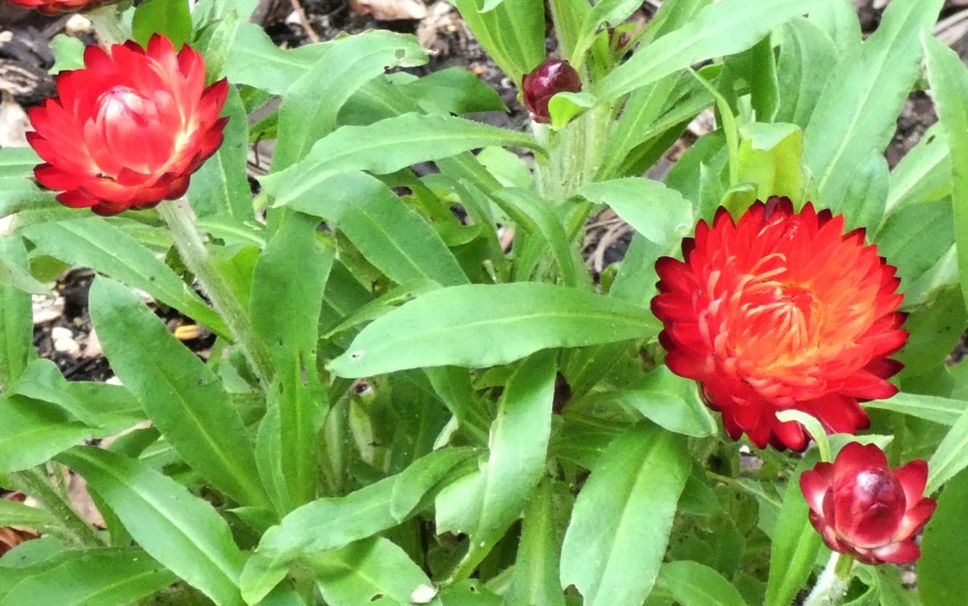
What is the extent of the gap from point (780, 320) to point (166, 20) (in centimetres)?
76

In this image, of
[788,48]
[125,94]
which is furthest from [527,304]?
[788,48]

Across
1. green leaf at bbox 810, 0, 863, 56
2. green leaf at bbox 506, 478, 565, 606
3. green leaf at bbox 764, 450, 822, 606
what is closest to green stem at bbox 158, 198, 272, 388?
green leaf at bbox 506, 478, 565, 606

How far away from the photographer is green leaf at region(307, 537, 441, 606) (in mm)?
917

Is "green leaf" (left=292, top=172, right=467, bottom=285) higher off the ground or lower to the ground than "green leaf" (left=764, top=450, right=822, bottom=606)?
higher

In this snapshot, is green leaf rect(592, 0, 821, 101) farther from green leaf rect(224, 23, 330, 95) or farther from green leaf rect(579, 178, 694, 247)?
green leaf rect(224, 23, 330, 95)

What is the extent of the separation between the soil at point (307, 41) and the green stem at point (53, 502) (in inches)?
28.7

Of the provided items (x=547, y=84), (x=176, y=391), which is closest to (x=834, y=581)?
(x=547, y=84)

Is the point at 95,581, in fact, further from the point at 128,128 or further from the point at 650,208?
the point at 650,208

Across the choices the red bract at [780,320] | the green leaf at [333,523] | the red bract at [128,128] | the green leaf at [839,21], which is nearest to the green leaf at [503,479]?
the green leaf at [333,523]

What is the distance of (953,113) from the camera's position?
0.95 metres

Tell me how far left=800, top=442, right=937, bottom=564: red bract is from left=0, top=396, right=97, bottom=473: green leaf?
72 centimetres

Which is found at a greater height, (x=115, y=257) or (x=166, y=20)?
(x=166, y=20)

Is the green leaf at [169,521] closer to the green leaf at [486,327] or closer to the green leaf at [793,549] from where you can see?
the green leaf at [486,327]

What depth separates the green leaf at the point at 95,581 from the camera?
96 cm
